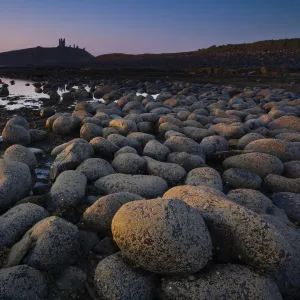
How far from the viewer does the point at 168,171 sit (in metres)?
4.41

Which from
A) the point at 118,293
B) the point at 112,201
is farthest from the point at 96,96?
the point at 118,293

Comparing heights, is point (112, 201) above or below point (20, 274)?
above

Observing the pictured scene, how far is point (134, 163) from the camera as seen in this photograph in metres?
4.61

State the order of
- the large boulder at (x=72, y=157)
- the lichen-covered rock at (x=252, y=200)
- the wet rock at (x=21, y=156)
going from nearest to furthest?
the lichen-covered rock at (x=252, y=200) < the large boulder at (x=72, y=157) < the wet rock at (x=21, y=156)

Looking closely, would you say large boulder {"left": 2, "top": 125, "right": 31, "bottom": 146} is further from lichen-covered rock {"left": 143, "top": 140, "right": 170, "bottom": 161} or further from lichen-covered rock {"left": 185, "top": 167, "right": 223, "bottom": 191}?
lichen-covered rock {"left": 185, "top": 167, "right": 223, "bottom": 191}

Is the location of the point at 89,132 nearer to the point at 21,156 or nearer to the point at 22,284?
the point at 21,156

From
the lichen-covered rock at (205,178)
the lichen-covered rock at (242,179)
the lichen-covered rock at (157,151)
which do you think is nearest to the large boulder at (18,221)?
the lichen-covered rock at (205,178)

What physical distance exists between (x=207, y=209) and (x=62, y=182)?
1.87 meters

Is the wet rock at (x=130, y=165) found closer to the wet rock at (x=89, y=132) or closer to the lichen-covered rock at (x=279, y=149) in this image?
the wet rock at (x=89, y=132)

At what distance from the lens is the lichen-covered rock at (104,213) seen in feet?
10.2

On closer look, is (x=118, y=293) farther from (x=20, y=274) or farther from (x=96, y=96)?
(x=96, y=96)

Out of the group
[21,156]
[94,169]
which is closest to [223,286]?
[94,169]

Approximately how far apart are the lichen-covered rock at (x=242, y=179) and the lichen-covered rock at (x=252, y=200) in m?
0.56

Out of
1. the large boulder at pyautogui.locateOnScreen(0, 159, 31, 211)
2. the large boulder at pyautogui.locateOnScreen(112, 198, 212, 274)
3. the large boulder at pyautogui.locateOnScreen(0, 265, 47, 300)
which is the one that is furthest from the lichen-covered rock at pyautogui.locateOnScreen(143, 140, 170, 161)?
the large boulder at pyautogui.locateOnScreen(0, 265, 47, 300)
